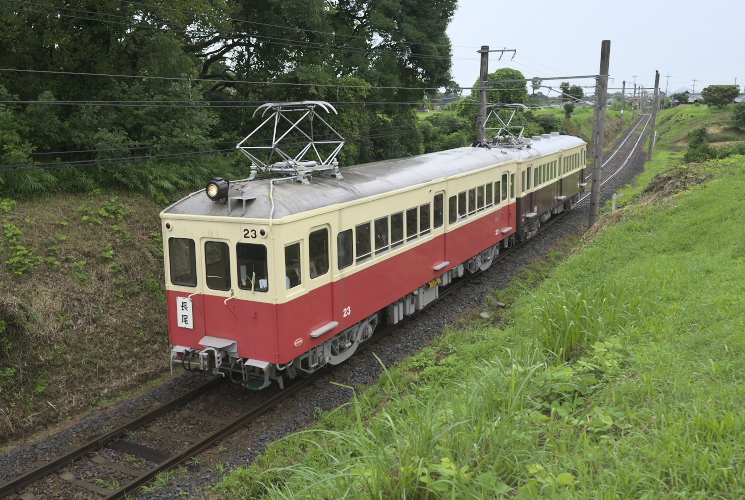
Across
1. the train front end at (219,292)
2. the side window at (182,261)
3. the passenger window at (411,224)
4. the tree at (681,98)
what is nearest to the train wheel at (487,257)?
the passenger window at (411,224)

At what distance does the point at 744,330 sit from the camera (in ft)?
21.4

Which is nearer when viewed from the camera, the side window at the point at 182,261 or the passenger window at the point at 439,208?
the side window at the point at 182,261

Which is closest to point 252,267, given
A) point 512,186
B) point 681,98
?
point 512,186

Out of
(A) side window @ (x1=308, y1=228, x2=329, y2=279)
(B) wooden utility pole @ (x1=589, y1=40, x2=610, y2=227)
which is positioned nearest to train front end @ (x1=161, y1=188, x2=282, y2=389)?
(A) side window @ (x1=308, y1=228, x2=329, y2=279)

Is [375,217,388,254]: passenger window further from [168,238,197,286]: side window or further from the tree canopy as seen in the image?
the tree canopy

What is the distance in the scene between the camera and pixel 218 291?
341 inches

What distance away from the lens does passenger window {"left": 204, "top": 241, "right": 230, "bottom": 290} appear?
8.57 meters

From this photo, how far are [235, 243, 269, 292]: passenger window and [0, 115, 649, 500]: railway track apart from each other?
6.12ft

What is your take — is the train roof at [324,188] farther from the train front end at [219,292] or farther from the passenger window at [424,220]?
the passenger window at [424,220]

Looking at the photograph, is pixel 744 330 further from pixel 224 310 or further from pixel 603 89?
pixel 603 89

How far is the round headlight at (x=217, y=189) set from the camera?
8438 mm

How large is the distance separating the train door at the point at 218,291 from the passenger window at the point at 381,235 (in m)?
2.82

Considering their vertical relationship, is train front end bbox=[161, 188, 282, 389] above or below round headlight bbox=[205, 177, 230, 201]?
below

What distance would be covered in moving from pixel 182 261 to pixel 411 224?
4.46m
